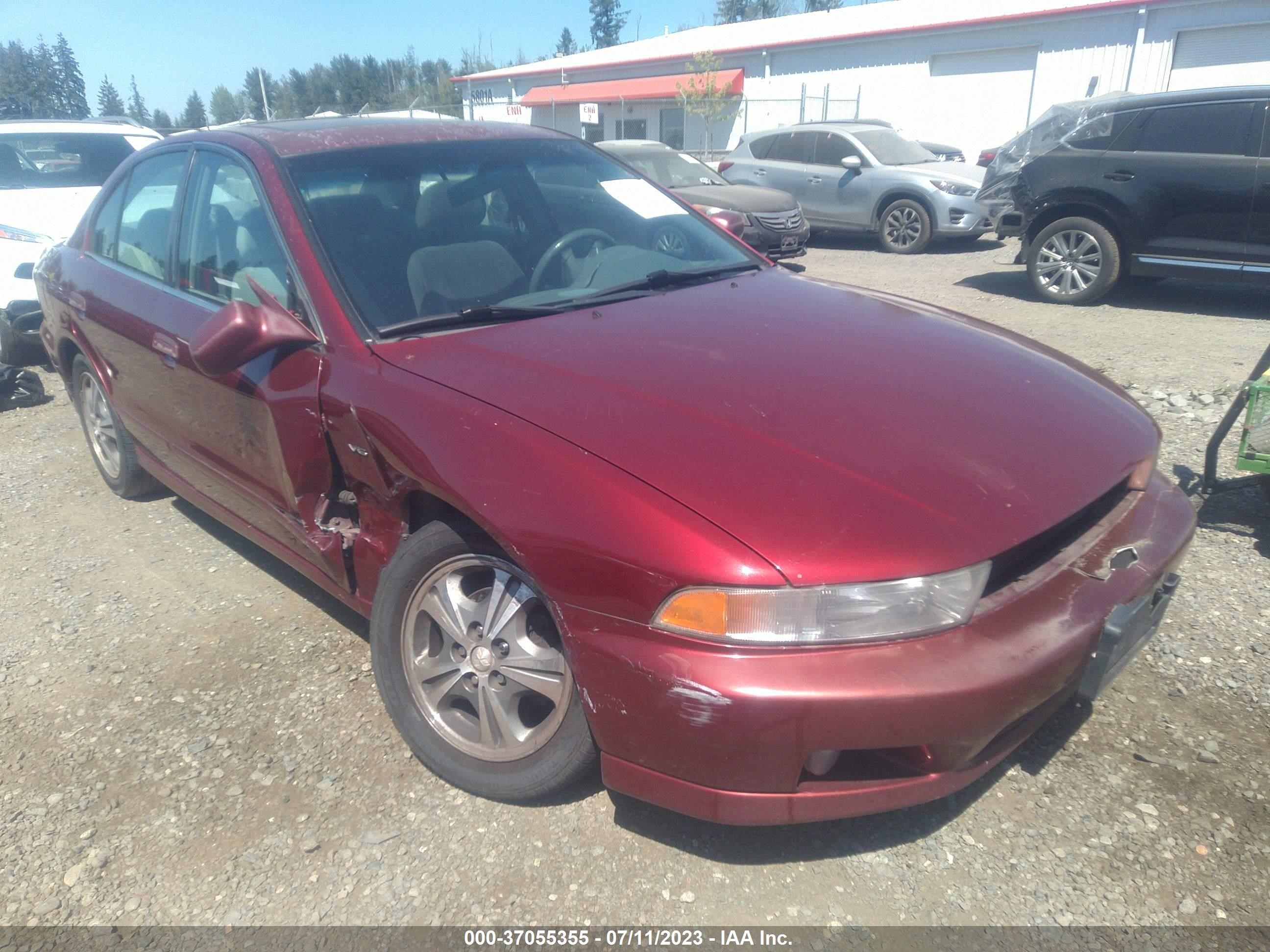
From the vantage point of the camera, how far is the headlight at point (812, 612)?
5.91ft

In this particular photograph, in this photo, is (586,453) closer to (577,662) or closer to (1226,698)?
(577,662)

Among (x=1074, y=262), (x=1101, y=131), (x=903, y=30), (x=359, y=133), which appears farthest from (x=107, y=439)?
(x=903, y=30)

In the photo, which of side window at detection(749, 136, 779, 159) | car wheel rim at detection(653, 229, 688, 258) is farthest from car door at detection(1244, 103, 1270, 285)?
side window at detection(749, 136, 779, 159)

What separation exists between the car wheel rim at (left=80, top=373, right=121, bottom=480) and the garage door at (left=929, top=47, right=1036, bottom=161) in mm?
18606

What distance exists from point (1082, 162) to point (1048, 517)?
22.9 ft

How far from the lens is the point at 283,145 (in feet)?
9.94

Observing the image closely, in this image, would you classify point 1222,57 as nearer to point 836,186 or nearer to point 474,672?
point 836,186

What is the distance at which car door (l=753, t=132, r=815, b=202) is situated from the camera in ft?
42.3

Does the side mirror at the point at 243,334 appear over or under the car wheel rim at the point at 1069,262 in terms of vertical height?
over

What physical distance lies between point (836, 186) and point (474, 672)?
37.7 feet

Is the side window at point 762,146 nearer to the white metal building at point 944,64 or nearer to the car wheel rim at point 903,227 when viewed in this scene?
the car wheel rim at point 903,227

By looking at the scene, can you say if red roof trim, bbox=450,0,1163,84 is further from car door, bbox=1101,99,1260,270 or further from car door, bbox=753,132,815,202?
car door, bbox=1101,99,1260,270

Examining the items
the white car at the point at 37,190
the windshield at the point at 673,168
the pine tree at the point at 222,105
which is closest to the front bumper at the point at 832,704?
the white car at the point at 37,190

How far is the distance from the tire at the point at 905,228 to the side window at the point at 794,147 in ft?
5.16
